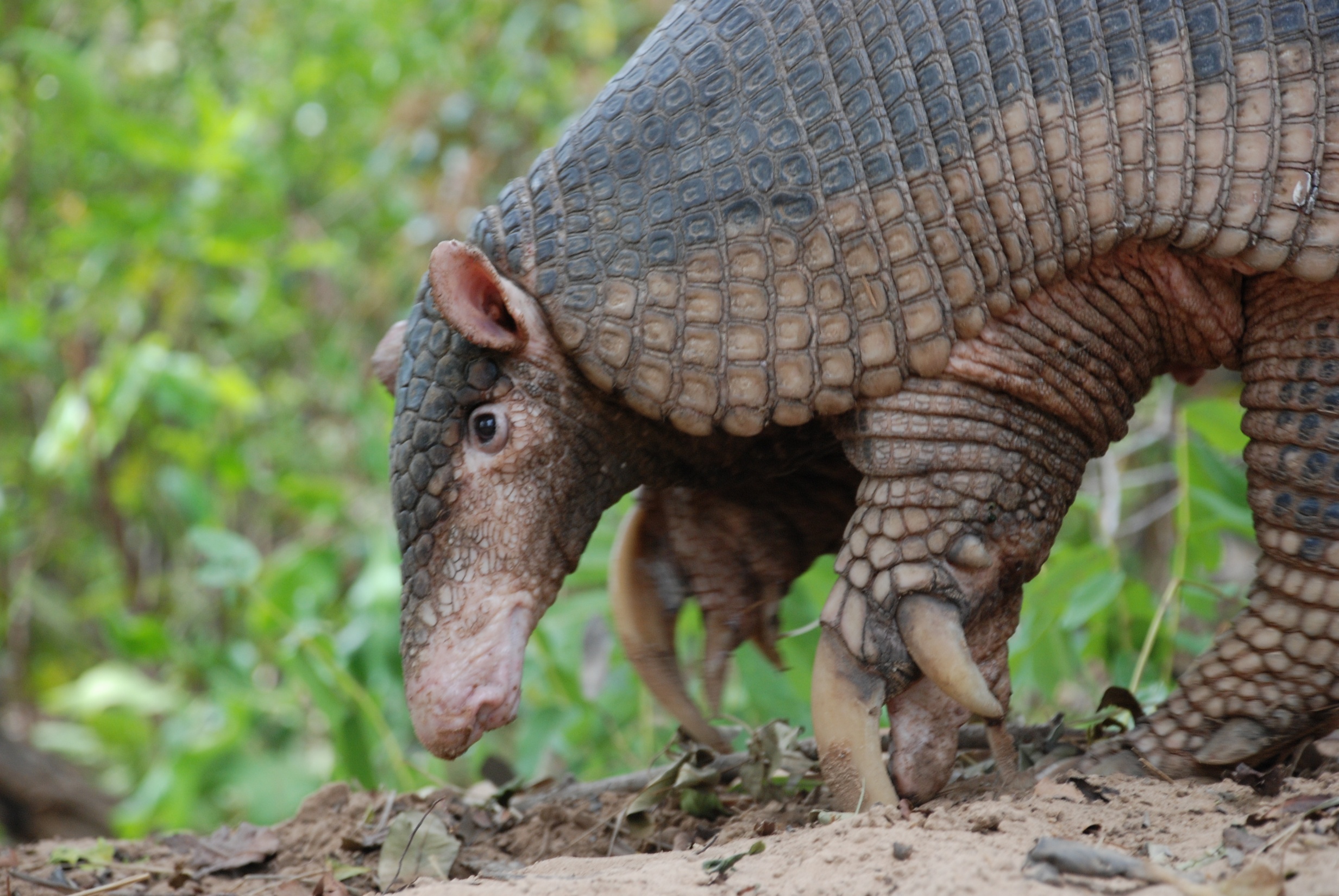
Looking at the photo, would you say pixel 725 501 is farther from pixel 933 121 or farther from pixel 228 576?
pixel 228 576

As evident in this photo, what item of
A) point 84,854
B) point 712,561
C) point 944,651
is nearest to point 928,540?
point 944,651

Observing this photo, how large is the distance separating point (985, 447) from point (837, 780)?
0.77 metres

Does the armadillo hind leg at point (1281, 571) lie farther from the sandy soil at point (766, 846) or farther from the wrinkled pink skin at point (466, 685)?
the wrinkled pink skin at point (466, 685)

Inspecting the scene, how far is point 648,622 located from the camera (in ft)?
11.2

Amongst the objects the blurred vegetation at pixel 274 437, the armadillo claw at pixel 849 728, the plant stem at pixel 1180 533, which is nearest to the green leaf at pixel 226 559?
the blurred vegetation at pixel 274 437

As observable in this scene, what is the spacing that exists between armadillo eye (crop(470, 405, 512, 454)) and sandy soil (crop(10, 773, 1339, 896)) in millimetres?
901

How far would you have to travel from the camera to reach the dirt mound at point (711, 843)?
2.04m

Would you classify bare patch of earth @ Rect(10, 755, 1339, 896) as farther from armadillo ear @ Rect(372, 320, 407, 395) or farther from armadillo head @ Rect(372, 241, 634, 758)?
armadillo ear @ Rect(372, 320, 407, 395)

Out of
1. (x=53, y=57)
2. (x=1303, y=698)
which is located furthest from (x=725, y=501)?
(x=53, y=57)

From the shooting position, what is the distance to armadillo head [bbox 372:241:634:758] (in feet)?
9.07

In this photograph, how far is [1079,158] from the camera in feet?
8.30

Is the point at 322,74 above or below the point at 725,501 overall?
above

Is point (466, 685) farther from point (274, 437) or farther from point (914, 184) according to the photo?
point (274, 437)

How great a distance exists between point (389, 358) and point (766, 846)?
1501mm
